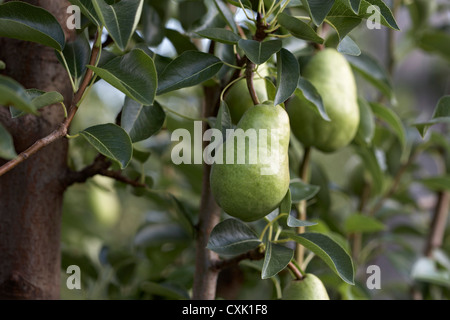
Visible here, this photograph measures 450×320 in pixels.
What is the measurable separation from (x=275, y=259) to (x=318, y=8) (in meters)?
0.21

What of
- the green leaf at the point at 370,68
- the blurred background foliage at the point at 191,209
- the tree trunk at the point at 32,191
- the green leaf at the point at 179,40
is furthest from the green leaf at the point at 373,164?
the tree trunk at the point at 32,191

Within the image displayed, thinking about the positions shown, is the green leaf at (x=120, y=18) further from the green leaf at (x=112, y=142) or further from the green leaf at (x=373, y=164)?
the green leaf at (x=373, y=164)

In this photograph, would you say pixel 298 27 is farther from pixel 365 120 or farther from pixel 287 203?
pixel 365 120

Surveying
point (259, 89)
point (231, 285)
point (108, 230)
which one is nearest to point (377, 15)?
point (259, 89)

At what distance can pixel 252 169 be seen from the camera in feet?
1.45

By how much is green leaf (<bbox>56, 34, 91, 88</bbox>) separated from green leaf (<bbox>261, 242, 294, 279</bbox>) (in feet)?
0.74

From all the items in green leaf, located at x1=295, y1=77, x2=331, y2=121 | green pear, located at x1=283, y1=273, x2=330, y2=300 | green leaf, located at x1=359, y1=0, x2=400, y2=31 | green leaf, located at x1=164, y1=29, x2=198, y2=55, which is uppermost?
green leaf, located at x1=164, y1=29, x2=198, y2=55

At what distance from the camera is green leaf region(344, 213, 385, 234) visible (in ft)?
2.57

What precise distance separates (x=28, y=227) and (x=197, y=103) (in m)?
0.51

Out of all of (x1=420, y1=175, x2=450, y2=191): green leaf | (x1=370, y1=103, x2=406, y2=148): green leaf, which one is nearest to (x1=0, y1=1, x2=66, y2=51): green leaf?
(x1=370, y1=103, x2=406, y2=148): green leaf

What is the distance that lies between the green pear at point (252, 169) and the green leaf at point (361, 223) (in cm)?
36

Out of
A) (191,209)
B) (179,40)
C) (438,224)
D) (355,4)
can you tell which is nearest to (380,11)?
(355,4)

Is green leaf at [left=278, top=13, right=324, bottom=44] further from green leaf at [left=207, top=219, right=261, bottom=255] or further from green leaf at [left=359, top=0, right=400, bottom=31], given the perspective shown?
green leaf at [left=207, top=219, right=261, bottom=255]

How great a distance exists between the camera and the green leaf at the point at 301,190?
59cm
